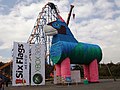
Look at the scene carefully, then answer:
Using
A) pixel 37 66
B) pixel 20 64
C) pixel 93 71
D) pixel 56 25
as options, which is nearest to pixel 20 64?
pixel 20 64

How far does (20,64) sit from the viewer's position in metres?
19.6

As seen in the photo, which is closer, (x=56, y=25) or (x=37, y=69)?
(x=37, y=69)

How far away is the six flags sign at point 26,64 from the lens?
19172mm

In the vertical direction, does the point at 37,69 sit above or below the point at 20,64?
below

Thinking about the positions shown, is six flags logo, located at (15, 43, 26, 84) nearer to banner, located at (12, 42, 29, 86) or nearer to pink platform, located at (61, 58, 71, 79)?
banner, located at (12, 42, 29, 86)

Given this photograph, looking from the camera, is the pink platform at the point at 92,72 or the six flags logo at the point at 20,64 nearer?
the six flags logo at the point at 20,64

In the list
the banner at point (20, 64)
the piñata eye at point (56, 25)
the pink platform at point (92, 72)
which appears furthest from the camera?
the pink platform at point (92, 72)

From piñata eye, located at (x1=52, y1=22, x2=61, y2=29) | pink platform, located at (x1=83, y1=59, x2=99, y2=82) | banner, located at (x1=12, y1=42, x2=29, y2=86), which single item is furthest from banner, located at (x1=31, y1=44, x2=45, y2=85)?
pink platform, located at (x1=83, y1=59, x2=99, y2=82)

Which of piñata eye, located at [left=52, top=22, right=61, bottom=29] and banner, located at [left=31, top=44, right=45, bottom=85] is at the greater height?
piñata eye, located at [left=52, top=22, right=61, bottom=29]

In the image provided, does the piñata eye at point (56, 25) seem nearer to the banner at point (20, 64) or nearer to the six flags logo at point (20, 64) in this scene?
the banner at point (20, 64)

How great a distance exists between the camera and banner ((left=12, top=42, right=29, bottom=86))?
1905cm

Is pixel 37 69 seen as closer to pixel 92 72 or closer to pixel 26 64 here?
pixel 26 64

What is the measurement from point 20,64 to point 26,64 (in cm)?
52

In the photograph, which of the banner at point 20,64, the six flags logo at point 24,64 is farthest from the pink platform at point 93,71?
the banner at point 20,64
